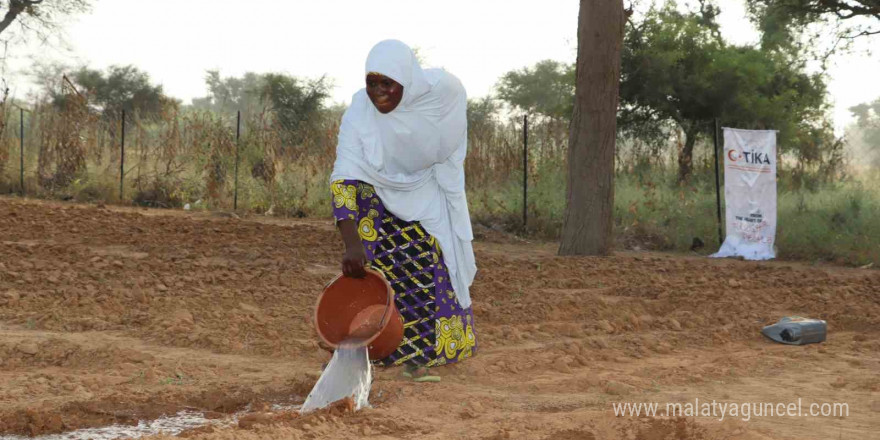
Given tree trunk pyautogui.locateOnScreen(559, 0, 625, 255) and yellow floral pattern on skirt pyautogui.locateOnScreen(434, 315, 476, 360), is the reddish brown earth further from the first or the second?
tree trunk pyautogui.locateOnScreen(559, 0, 625, 255)

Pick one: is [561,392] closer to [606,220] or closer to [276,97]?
[606,220]

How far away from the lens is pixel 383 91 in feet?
13.6

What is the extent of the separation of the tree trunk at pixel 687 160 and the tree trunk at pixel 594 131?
151 inches

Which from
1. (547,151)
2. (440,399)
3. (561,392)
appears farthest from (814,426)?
(547,151)

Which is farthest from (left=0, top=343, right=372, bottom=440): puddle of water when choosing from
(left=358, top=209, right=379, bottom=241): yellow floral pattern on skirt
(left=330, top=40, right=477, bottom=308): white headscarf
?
(left=330, top=40, right=477, bottom=308): white headscarf

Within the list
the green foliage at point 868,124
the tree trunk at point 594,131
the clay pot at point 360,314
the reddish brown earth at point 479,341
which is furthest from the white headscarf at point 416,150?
the green foliage at point 868,124

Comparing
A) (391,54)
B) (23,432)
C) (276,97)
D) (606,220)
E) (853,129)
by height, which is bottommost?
(23,432)

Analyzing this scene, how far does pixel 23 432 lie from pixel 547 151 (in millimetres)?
10435

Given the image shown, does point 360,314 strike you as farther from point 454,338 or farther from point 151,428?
point 151,428

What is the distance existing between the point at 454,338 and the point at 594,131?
5359 mm

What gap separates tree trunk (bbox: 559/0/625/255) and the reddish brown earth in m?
0.71

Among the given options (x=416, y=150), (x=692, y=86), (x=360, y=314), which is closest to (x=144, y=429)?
(x=360, y=314)

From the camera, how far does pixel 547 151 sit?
13273mm

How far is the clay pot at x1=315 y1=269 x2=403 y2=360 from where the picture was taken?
158 inches
